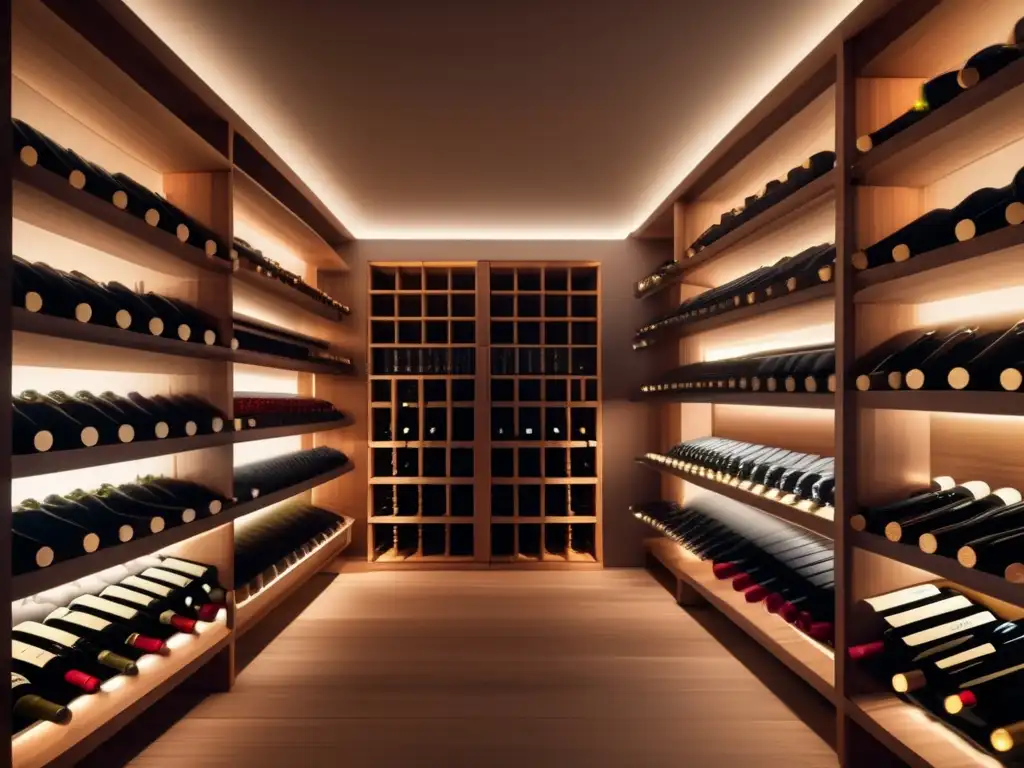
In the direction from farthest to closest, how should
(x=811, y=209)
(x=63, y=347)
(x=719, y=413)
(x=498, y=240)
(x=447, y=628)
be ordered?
(x=498, y=240) → (x=719, y=413) → (x=447, y=628) → (x=811, y=209) → (x=63, y=347)

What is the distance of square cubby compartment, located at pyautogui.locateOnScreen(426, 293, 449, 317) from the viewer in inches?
164

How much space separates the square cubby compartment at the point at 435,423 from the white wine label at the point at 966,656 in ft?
9.68

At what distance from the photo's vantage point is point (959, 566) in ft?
4.24

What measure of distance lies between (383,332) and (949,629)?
A: 11.2 feet

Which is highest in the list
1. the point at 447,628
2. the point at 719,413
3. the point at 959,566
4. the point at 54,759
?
the point at 719,413

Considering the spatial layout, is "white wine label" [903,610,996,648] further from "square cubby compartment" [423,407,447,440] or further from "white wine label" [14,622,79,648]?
"square cubby compartment" [423,407,447,440]

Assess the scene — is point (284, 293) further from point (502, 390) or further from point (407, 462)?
point (502, 390)

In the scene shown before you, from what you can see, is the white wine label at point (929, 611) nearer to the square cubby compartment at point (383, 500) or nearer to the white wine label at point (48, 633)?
the white wine label at point (48, 633)

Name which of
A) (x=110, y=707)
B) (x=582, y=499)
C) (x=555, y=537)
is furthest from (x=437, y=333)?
(x=110, y=707)

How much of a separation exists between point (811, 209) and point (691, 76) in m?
0.65

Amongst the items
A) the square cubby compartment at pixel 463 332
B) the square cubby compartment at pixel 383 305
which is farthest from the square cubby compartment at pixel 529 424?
the square cubby compartment at pixel 383 305

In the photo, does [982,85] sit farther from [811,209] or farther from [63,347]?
[63,347]

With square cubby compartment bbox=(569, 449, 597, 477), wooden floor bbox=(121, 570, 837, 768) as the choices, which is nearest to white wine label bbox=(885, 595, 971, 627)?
wooden floor bbox=(121, 570, 837, 768)

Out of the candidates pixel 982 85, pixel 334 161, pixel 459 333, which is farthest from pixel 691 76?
pixel 459 333
